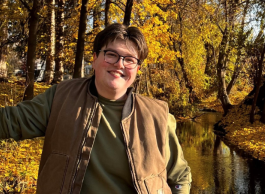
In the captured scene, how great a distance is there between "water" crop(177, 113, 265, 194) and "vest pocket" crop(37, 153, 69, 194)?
5.86m

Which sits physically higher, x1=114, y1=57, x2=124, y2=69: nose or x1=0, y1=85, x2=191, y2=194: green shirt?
x1=114, y1=57, x2=124, y2=69: nose

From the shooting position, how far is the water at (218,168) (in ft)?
23.8

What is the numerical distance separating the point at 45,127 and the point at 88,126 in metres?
0.24

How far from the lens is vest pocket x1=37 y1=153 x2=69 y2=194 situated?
1.52 meters

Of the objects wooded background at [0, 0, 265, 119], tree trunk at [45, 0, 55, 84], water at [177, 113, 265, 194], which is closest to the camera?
water at [177, 113, 265, 194]

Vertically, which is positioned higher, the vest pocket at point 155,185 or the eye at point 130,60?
the eye at point 130,60

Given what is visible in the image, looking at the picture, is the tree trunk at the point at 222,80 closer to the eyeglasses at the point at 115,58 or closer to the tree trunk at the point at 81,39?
the tree trunk at the point at 81,39

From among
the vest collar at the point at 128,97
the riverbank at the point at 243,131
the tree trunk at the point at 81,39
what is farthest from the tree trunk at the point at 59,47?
the vest collar at the point at 128,97

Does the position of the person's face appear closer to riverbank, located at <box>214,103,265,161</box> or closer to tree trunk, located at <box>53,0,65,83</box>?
riverbank, located at <box>214,103,265,161</box>

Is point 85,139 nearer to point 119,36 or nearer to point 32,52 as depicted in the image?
point 119,36

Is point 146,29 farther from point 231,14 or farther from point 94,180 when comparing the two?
point 94,180

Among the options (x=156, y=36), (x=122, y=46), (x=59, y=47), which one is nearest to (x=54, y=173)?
(x=122, y=46)

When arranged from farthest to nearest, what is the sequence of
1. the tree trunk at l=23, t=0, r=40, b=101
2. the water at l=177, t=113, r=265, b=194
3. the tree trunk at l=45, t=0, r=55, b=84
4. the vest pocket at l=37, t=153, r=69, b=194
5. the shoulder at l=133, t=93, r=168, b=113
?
1. the tree trunk at l=45, t=0, r=55, b=84
2. the tree trunk at l=23, t=0, r=40, b=101
3. the water at l=177, t=113, r=265, b=194
4. the shoulder at l=133, t=93, r=168, b=113
5. the vest pocket at l=37, t=153, r=69, b=194

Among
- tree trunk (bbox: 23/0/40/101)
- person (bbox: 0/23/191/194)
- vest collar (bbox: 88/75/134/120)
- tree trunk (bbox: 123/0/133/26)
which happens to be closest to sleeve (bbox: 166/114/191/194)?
person (bbox: 0/23/191/194)
